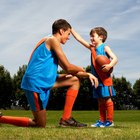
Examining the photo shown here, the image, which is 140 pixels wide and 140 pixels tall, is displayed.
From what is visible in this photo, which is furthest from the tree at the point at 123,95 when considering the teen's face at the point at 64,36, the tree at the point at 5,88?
the teen's face at the point at 64,36

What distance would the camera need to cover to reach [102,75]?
9.52 metres

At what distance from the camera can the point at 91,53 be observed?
10117 mm

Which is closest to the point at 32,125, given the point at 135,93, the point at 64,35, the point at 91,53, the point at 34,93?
the point at 34,93

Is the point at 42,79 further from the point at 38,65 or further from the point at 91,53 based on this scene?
the point at 91,53

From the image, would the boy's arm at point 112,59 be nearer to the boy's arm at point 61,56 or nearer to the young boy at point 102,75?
the young boy at point 102,75

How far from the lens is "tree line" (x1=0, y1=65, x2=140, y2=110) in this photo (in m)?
85.7

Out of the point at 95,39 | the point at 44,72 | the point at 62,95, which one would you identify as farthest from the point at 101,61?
the point at 62,95

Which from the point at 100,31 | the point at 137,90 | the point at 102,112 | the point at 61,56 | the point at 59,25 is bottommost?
the point at 102,112

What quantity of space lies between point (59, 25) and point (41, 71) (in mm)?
1074

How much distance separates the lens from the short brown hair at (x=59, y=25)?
8125mm

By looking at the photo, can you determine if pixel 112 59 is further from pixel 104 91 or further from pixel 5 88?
pixel 5 88

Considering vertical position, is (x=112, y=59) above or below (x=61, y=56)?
above

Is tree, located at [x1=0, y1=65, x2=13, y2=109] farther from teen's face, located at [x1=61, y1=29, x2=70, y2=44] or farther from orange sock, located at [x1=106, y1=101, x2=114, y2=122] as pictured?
teen's face, located at [x1=61, y1=29, x2=70, y2=44]

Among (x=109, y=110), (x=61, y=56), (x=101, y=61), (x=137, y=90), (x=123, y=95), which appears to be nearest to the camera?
(x=61, y=56)
